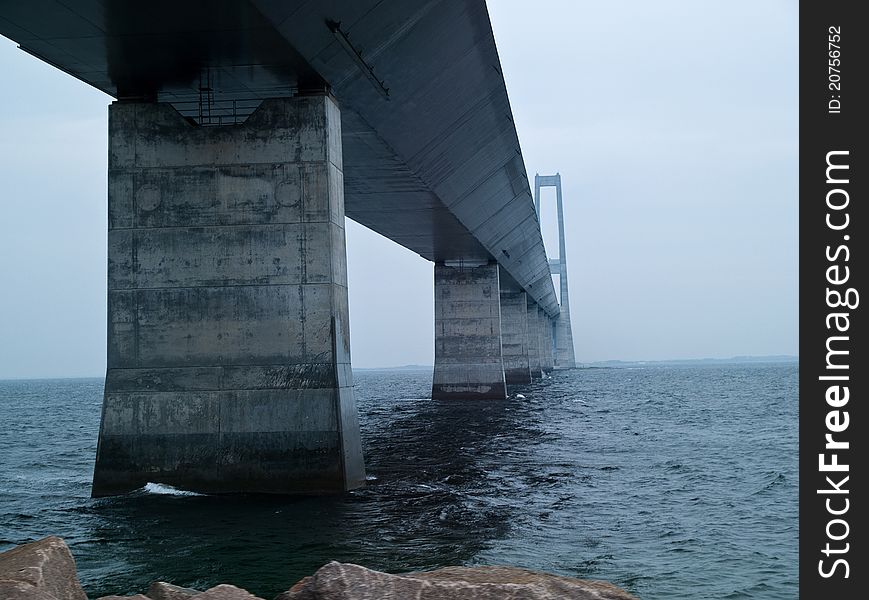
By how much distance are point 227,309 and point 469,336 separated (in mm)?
33631

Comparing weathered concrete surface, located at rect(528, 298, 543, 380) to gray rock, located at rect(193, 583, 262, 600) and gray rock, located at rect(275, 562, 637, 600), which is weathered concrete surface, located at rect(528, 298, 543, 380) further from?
gray rock, located at rect(193, 583, 262, 600)

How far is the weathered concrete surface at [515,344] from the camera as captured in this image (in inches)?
2734

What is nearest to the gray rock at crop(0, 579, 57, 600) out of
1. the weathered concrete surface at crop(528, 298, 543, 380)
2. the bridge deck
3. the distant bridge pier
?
the bridge deck

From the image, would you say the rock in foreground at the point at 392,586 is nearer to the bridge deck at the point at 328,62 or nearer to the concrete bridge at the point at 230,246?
A: the bridge deck at the point at 328,62

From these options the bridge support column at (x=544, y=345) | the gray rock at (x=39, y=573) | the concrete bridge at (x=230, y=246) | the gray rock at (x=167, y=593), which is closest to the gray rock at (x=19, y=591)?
the gray rock at (x=39, y=573)

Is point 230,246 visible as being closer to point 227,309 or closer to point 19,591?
point 227,309

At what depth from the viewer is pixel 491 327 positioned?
5081 cm

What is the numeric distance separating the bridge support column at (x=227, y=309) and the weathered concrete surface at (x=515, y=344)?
52.0 meters

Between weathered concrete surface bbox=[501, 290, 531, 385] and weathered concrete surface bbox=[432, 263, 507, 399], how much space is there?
18251 millimetres

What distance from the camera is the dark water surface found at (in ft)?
37.9
